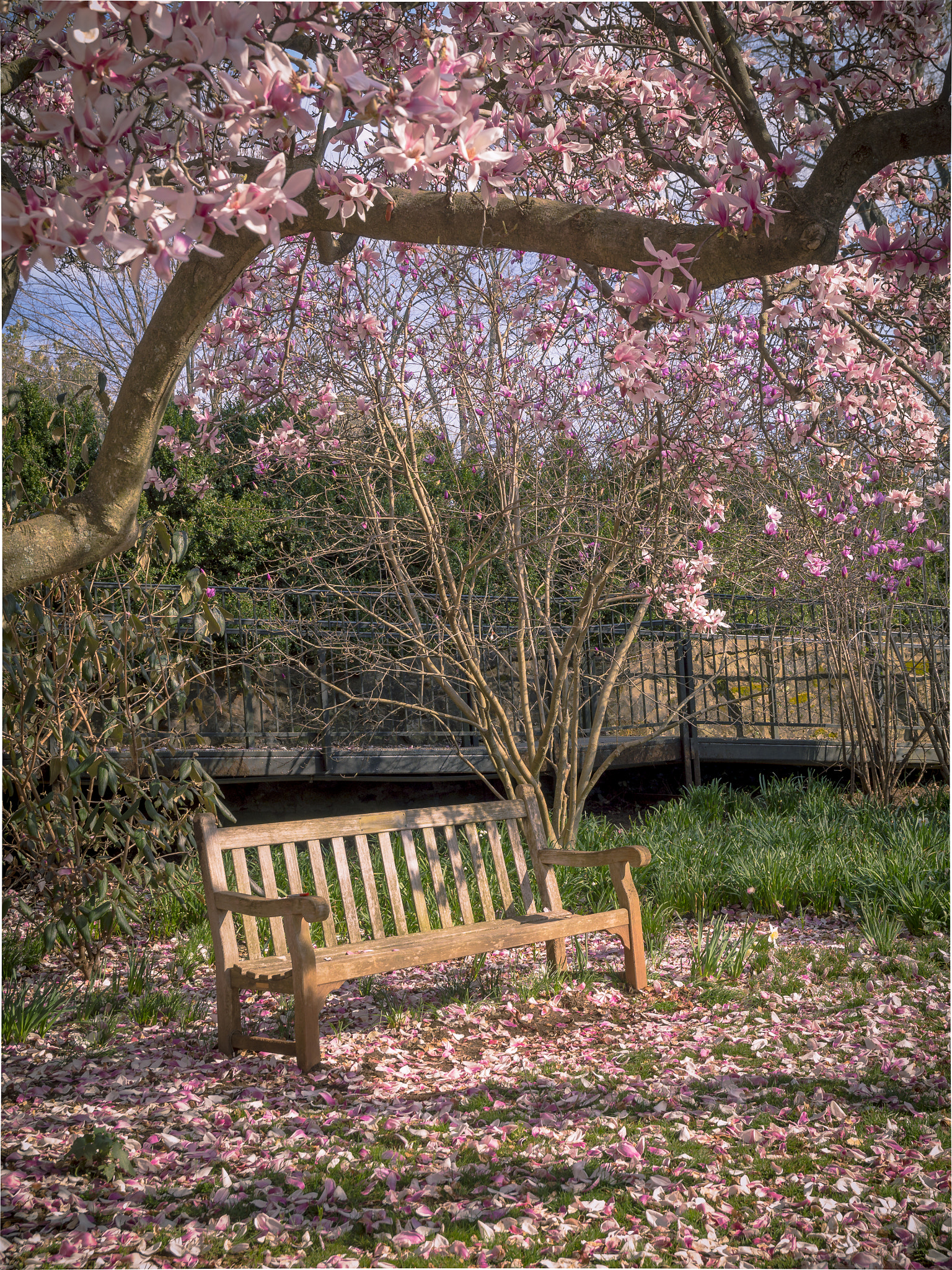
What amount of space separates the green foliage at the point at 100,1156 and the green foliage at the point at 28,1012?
3.54 ft

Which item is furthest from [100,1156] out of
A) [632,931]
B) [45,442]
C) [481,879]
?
[45,442]

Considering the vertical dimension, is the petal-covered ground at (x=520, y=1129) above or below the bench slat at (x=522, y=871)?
below

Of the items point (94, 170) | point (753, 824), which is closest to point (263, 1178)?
point (94, 170)

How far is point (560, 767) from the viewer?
635 cm

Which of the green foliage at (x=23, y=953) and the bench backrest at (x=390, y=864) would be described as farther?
the green foliage at (x=23, y=953)

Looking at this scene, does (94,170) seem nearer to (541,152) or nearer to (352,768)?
(541,152)

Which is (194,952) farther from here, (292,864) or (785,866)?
(785,866)

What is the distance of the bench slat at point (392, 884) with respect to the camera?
4.14m

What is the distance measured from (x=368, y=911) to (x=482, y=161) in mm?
3275

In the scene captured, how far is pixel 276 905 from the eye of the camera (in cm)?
354

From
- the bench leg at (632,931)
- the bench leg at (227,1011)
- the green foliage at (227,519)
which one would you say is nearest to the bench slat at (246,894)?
the bench leg at (227,1011)

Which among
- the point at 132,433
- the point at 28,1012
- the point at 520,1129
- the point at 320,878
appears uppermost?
the point at 132,433

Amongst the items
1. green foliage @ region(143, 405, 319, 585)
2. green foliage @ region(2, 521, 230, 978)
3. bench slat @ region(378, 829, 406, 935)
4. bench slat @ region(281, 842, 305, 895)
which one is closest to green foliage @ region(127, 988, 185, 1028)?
green foliage @ region(2, 521, 230, 978)

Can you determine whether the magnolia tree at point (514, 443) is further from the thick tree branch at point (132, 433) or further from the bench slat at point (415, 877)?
the thick tree branch at point (132, 433)
